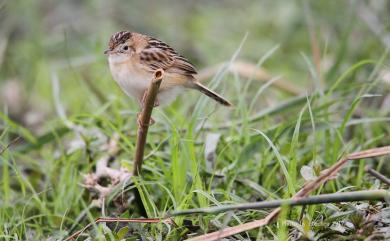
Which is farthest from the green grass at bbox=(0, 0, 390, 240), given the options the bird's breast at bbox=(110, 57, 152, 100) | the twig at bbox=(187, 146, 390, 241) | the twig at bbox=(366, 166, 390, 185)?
the bird's breast at bbox=(110, 57, 152, 100)

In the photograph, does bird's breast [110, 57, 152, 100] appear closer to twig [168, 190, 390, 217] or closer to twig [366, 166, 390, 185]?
twig [168, 190, 390, 217]

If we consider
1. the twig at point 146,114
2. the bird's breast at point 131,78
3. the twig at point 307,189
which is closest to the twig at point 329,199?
the twig at point 307,189

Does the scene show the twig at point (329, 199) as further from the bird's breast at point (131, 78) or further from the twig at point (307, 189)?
the bird's breast at point (131, 78)

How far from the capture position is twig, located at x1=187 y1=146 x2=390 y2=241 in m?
2.94

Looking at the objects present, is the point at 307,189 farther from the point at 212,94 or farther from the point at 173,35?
the point at 173,35

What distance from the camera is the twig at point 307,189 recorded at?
2.94 metres

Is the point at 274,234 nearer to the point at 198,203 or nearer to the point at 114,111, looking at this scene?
the point at 198,203

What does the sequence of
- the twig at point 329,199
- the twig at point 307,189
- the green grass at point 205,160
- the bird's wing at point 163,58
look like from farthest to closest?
the bird's wing at point 163,58 < the green grass at point 205,160 < the twig at point 307,189 < the twig at point 329,199

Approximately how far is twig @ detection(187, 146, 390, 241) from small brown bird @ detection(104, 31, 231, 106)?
77 cm

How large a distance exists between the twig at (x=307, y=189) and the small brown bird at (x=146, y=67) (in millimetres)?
767

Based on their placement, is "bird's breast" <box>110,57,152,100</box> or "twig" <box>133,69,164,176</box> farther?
"bird's breast" <box>110,57,152,100</box>

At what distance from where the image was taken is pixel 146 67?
3.70 meters

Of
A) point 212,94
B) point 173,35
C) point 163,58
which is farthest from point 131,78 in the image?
point 173,35

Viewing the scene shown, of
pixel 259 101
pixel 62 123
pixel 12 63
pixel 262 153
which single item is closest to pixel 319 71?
pixel 259 101
